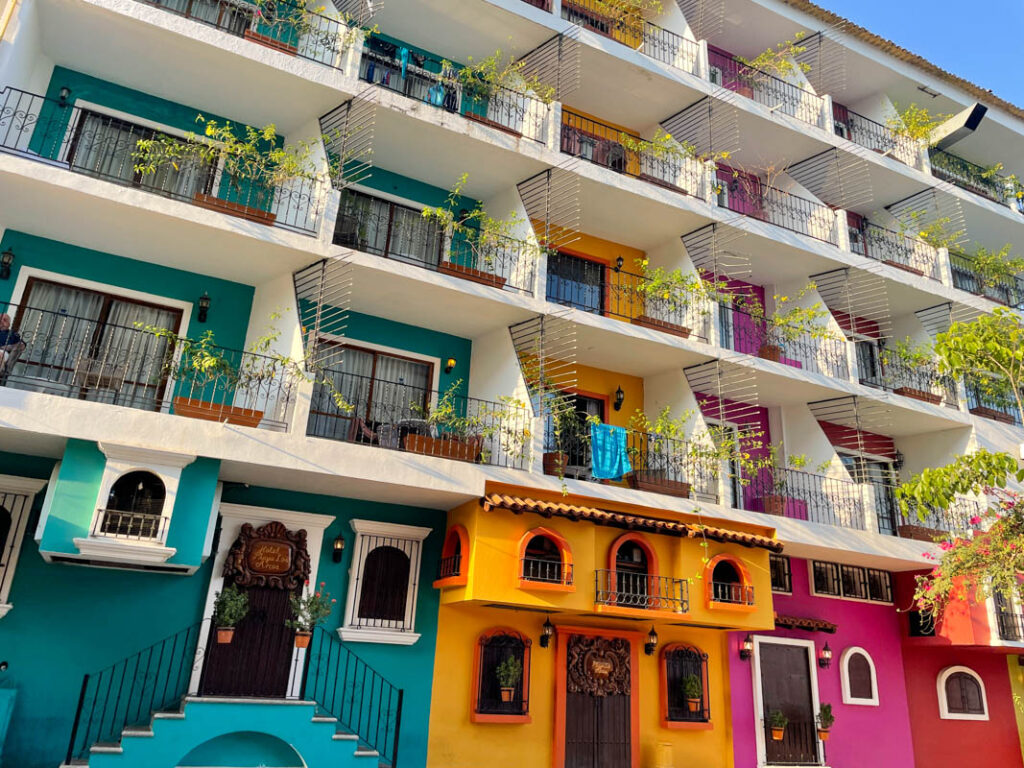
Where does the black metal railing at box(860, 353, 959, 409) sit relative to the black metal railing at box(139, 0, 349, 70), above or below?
below

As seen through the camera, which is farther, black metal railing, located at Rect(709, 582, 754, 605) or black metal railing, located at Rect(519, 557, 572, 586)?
black metal railing, located at Rect(709, 582, 754, 605)

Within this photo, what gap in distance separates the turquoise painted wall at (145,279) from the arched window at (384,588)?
421cm

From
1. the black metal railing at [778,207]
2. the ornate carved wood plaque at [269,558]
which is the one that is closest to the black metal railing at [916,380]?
the black metal railing at [778,207]

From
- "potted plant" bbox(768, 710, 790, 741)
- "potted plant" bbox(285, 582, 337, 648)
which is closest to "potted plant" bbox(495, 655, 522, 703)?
"potted plant" bbox(285, 582, 337, 648)

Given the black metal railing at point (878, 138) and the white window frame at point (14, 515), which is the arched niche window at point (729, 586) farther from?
the black metal railing at point (878, 138)

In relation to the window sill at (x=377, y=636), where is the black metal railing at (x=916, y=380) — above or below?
above

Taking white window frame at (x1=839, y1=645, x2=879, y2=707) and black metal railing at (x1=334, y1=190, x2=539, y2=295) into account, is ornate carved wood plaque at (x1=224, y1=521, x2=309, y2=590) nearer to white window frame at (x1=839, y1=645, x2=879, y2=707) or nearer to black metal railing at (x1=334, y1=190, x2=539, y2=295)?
black metal railing at (x1=334, y1=190, x2=539, y2=295)

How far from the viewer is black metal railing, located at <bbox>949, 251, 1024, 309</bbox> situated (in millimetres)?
21617

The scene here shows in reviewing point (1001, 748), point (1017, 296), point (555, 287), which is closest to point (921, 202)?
point (1017, 296)

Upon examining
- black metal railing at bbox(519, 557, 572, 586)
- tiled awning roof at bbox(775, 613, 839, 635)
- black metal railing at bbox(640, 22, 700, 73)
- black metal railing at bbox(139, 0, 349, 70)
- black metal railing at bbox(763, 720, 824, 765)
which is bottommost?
black metal railing at bbox(763, 720, 824, 765)

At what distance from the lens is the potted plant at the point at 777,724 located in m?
14.7

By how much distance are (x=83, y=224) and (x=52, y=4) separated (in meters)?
3.23

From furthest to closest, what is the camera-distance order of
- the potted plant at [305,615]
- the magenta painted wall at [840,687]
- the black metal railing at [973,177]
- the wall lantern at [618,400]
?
the black metal railing at [973,177] → the wall lantern at [618,400] → the magenta painted wall at [840,687] → the potted plant at [305,615]

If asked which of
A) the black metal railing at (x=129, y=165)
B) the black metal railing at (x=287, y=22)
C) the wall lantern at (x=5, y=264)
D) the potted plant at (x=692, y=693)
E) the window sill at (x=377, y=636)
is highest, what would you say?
the black metal railing at (x=287, y=22)
